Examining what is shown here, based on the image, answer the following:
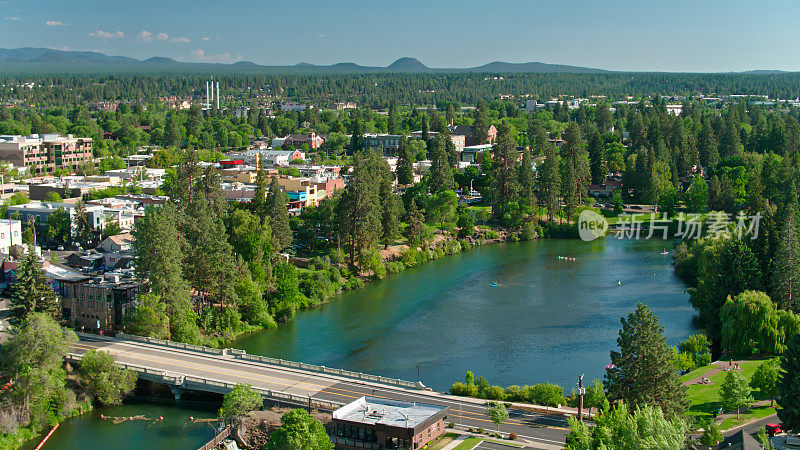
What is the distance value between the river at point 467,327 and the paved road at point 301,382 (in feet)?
3.99

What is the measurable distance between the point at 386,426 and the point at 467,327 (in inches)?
435

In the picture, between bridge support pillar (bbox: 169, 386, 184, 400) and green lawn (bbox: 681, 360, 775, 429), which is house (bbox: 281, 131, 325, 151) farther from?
green lawn (bbox: 681, 360, 775, 429)

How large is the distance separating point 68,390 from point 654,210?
37.6 metres

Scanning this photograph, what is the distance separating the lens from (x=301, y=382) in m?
21.6

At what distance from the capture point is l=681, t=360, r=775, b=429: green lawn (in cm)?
1957

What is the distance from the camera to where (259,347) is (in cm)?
2673

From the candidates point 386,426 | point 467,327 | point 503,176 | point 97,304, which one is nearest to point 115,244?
point 97,304

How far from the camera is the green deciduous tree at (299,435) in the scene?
55.3ft

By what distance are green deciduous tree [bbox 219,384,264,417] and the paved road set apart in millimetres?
1532

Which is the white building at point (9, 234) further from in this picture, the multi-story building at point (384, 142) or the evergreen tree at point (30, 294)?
the multi-story building at point (384, 142)

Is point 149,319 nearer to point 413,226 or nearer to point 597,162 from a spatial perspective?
point 413,226

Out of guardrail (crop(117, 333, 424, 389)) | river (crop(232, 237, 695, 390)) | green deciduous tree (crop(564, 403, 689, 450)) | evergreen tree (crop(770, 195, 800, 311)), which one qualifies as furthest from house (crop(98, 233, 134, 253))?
evergreen tree (crop(770, 195, 800, 311))

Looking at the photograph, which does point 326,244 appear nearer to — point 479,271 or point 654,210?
point 479,271

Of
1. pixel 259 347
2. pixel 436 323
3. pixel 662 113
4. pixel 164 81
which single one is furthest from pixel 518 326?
pixel 164 81
